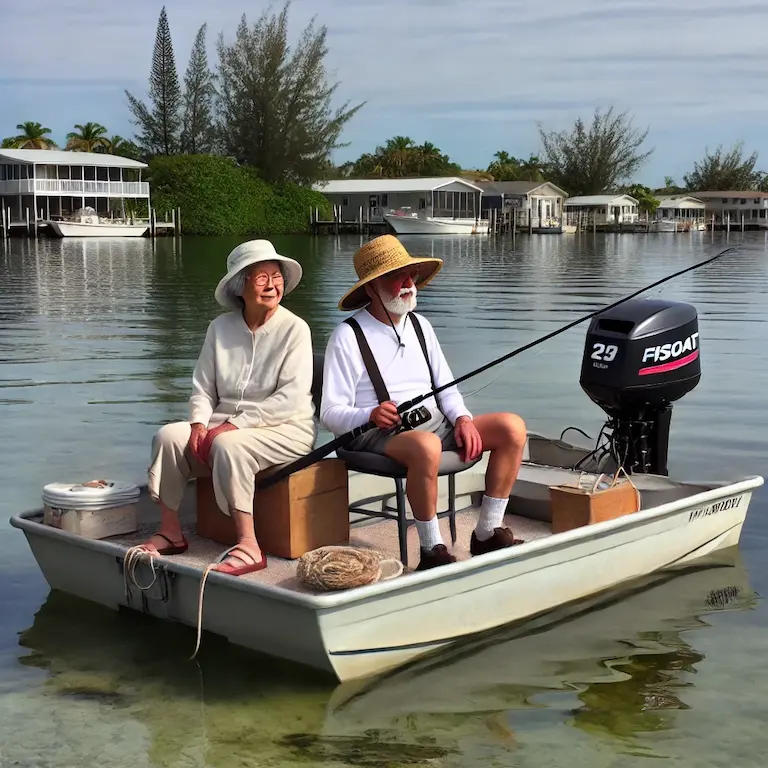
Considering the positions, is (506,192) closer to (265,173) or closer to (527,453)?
(265,173)

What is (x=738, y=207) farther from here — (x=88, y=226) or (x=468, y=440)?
(x=468, y=440)

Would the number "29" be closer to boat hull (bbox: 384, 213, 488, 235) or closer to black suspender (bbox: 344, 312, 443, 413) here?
black suspender (bbox: 344, 312, 443, 413)

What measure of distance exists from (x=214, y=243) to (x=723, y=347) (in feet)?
159

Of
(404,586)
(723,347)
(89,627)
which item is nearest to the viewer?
(404,586)

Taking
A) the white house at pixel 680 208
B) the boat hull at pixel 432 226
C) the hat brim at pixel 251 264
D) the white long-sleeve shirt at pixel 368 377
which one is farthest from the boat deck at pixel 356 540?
the white house at pixel 680 208

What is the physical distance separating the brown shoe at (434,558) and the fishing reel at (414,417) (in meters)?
0.56

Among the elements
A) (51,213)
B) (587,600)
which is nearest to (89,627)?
(587,600)

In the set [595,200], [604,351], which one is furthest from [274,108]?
[604,351]

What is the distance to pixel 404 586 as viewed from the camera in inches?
199

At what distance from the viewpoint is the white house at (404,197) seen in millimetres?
82125

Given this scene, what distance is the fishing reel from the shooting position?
5.68 meters

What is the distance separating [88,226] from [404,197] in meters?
25.5

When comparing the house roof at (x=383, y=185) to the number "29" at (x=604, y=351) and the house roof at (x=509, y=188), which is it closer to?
the house roof at (x=509, y=188)

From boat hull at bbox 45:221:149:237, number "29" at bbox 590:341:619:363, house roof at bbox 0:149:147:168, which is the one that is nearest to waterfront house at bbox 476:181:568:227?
house roof at bbox 0:149:147:168
